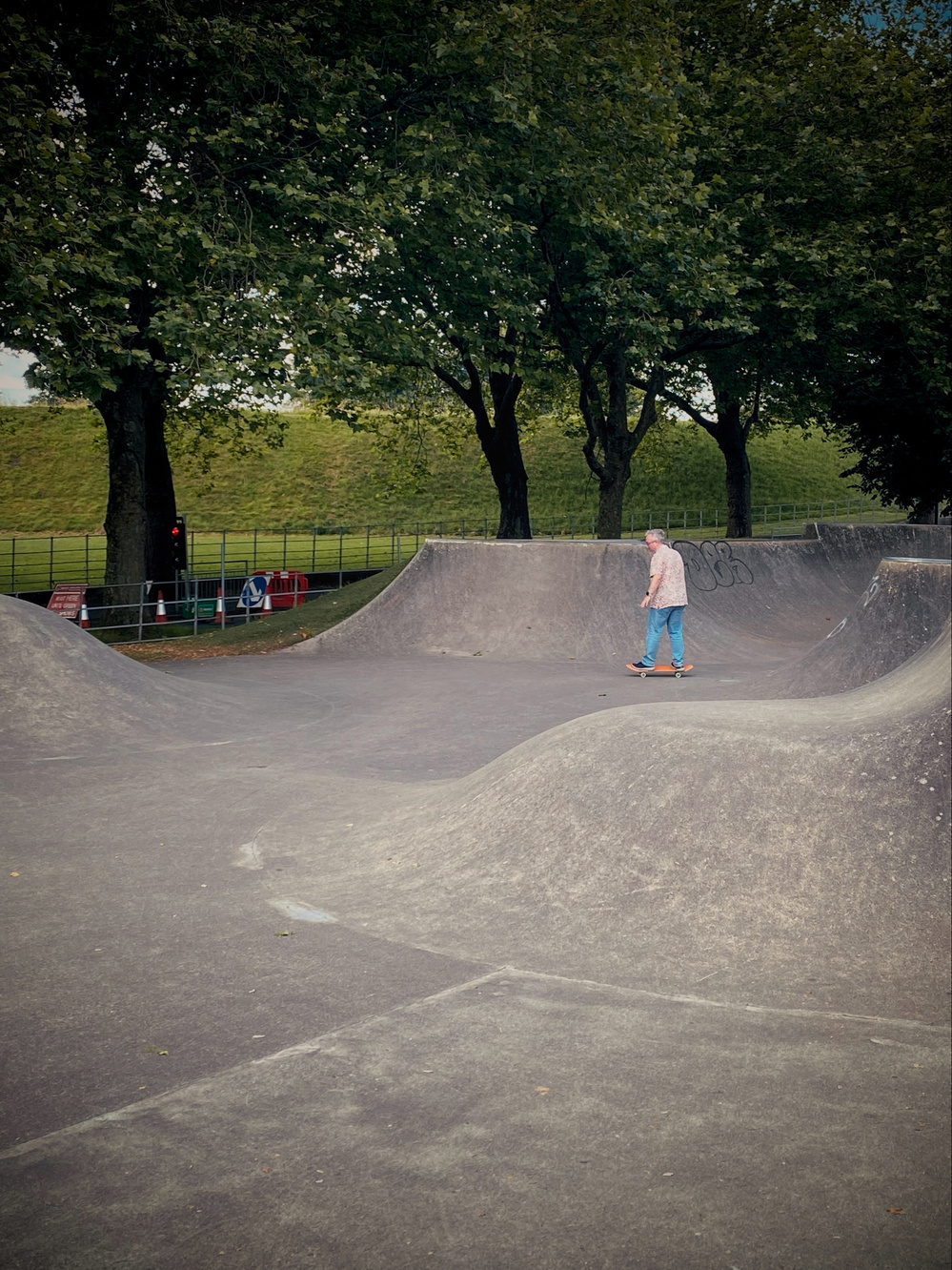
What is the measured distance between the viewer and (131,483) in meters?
22.3

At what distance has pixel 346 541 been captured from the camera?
61062mm

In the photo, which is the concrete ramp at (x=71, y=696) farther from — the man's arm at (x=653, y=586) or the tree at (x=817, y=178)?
the tree at (x=817, y=178)

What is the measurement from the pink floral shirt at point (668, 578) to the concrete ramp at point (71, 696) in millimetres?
6260

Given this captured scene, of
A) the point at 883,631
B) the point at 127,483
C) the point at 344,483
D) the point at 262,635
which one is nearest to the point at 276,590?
the point at 127,483

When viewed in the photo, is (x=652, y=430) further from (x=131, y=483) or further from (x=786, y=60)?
(x=131, y=483)

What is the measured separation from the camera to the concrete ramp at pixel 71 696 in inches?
440

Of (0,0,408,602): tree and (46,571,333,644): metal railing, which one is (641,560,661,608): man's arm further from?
(46,571,333,644): metal railing

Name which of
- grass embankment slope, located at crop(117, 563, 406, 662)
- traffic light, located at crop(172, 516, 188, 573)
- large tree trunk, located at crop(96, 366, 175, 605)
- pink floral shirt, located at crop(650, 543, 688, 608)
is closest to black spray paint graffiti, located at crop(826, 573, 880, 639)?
pink floral shirt, located at crop(650, 543, 688, 608)

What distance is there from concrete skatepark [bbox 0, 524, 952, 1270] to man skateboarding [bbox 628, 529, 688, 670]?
18.5 feet

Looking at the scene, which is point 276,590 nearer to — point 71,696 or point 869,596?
point 71,696

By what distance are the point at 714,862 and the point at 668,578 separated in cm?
960

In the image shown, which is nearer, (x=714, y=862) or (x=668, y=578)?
(x=714, y=862)

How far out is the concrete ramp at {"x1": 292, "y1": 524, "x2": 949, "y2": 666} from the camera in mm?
18469

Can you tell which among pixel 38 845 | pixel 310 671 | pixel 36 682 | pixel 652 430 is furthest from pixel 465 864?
pixel 652 430
